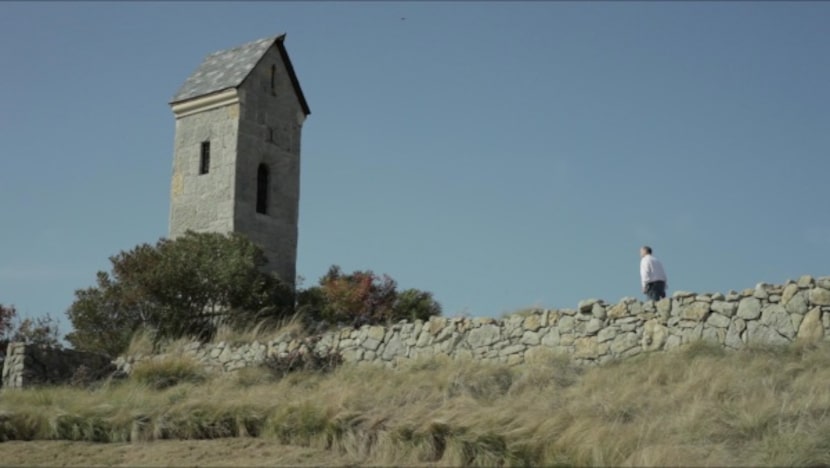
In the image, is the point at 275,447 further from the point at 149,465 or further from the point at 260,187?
the point at 260,187

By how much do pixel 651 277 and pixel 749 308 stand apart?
199 cm

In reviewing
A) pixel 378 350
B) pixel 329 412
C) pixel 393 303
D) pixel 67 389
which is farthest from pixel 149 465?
pixel 393 303

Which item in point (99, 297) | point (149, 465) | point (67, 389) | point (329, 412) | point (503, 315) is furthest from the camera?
point (99, 297)

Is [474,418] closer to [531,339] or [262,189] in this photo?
[531,339]

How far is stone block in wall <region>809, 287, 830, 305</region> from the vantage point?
49.5ft

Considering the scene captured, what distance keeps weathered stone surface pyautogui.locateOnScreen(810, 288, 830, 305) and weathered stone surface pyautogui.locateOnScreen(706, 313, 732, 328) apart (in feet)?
4.28

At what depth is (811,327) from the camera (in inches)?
Result: 596

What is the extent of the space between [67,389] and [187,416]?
4.35m

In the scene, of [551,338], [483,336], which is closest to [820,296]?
[551,338]

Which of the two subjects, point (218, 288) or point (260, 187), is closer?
point (218, 288)

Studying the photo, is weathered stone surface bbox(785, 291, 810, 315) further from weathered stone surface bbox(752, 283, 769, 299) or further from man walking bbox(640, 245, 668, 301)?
man walking bbox(640, 245, 668, 301)

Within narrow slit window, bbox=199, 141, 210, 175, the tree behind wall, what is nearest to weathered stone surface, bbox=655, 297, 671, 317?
the tree behind wall

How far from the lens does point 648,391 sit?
44.9 feet

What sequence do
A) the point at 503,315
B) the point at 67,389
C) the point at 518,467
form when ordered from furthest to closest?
the point at 503,315 < the point at 67,389 < the point at 518,467
